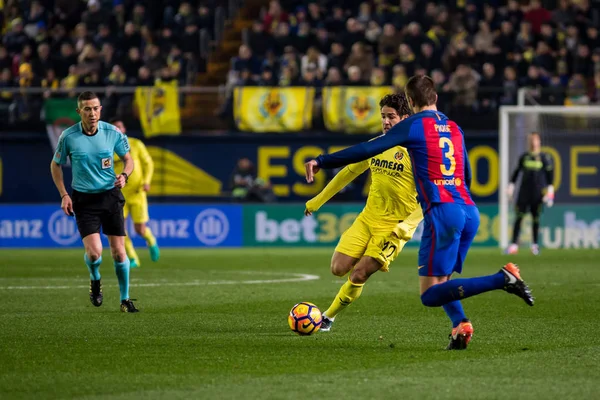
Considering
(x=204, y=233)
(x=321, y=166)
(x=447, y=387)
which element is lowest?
(x=204, y=233)

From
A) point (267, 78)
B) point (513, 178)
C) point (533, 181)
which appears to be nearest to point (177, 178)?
point (267, 78)

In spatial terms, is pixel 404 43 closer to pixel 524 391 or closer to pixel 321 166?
pixel 321 166

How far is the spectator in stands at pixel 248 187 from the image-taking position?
Result: 79.2 feet

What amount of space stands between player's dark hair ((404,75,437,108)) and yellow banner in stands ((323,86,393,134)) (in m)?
15.1

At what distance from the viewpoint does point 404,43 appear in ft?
81.8

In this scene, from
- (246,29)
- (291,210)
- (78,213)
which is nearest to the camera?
(78,213)

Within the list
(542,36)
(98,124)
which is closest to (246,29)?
(542,36)

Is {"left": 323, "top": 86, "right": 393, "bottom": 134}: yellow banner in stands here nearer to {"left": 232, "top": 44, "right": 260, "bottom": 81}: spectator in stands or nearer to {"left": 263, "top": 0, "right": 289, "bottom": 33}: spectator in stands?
{"left": 232, "top": 44, "right": 260, "bottom": 81}: spectator in stands

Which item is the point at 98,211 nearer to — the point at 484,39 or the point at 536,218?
the point at 536,218

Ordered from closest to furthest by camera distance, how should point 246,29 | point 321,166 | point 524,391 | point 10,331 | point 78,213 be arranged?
point 524,391 < point 321,166 < point 10,331 < point 78,213 < point 246,29

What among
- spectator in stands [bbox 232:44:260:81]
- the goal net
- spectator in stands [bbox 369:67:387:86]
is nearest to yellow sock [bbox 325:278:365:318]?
the goal net

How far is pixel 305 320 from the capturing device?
9094 mm

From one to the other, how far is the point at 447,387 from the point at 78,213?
567 centimetres

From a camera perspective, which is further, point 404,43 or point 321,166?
point 404,43
